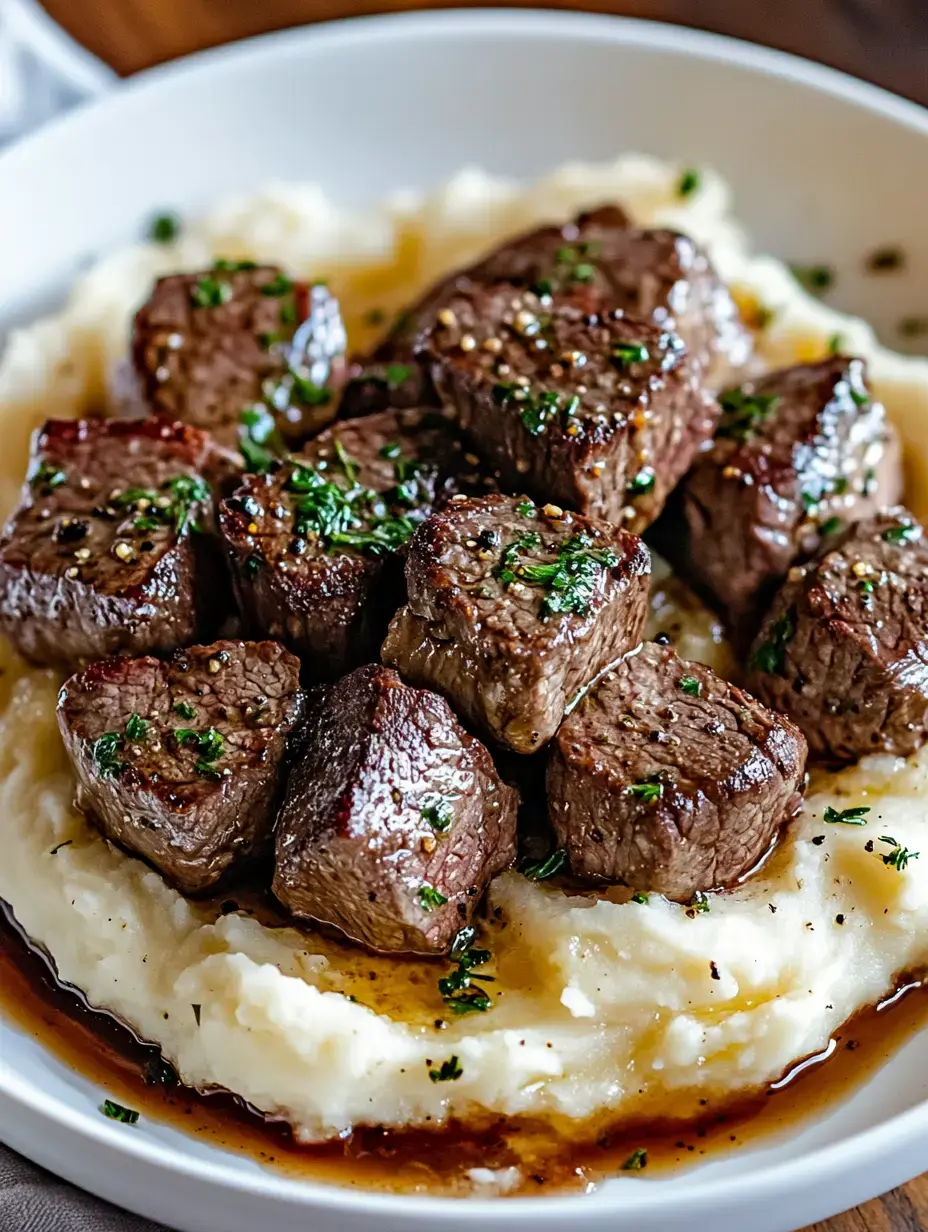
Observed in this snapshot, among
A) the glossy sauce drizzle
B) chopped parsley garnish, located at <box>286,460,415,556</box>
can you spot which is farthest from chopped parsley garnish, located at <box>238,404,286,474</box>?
the glossy sauce drizzle

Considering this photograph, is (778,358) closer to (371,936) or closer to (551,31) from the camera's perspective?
(551,31)

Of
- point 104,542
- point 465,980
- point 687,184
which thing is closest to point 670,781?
point 465,980

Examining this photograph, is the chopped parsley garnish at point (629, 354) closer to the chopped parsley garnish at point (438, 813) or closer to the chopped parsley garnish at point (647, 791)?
the chopped parsley garnish at point (647, 791)

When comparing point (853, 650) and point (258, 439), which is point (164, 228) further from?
point (853, 650)

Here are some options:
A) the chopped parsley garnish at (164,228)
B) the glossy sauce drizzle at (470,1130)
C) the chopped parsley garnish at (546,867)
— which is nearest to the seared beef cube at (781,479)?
the chopped parsley garnish at (546,867)

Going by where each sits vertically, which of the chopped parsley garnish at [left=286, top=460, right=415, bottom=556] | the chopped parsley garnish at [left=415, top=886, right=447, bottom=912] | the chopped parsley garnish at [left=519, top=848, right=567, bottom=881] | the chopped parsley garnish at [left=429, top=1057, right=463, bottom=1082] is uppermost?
the chopped parsley garnish at [left=286, top=460, right=415, bottom=556]

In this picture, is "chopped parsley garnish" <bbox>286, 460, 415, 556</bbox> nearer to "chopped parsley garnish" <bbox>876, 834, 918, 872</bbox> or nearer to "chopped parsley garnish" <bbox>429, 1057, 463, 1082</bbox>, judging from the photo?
"chopped parsley garnish" <bbox>429, 1057, 463, 1082</bbox>
